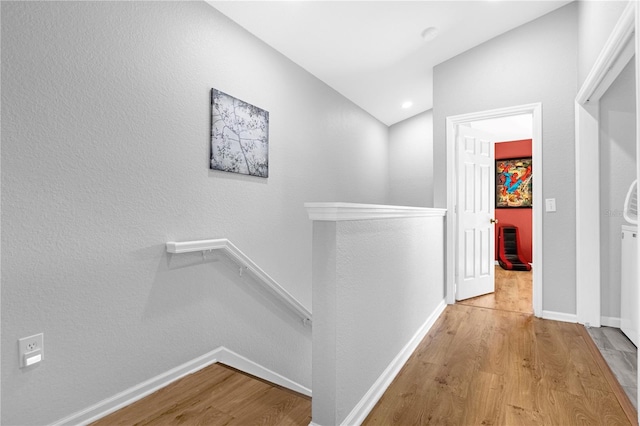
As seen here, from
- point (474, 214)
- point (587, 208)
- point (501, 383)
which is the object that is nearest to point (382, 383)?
point (501, 383)

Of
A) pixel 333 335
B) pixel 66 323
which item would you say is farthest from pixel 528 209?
pixel 66 323

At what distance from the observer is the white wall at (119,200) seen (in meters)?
1.37

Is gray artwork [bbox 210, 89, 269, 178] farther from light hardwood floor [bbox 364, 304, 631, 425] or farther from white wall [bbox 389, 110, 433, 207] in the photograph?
white wall [bbox 389, 110, 433, 207]

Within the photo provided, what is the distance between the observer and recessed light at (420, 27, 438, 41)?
9.35ft

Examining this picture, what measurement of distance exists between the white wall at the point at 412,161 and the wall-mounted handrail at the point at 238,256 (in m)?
2.93

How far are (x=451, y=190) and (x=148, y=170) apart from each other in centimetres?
285

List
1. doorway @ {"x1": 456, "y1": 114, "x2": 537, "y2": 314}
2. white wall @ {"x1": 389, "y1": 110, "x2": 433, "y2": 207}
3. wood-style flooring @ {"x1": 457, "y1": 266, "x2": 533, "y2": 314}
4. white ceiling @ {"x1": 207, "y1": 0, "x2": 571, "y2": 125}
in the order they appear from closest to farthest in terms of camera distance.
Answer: white ceiling @ {"x1": 207, "y1": 0, "x2": 571, "y2": 125}
wood-style flooring @ {"x1": 457, "y1": 266, "x2": 533, "y2": 314}
white wall @ {"x1": 389, "y1": 110, "x2": 433, "y2": 207}
doorway @ {"x1": 456, "y1": 114, "x2": 537, "y2": 314}

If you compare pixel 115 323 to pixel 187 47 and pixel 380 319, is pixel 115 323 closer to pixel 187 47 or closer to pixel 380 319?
pixel 380 319

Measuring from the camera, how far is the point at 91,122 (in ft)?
5.17

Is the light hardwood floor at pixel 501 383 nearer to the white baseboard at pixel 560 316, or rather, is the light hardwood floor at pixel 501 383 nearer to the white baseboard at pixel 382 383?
the white baseboard at pixel 382 383

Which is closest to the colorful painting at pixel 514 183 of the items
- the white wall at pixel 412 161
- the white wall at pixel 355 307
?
the white wall at pixel 412 161

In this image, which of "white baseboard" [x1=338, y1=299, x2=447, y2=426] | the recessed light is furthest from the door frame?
"white baseboard" [x1=338, y1=299, x2=447, y2=426]

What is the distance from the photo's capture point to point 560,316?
281 centimetres

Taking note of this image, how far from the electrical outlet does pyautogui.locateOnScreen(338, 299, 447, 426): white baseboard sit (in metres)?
1.25
